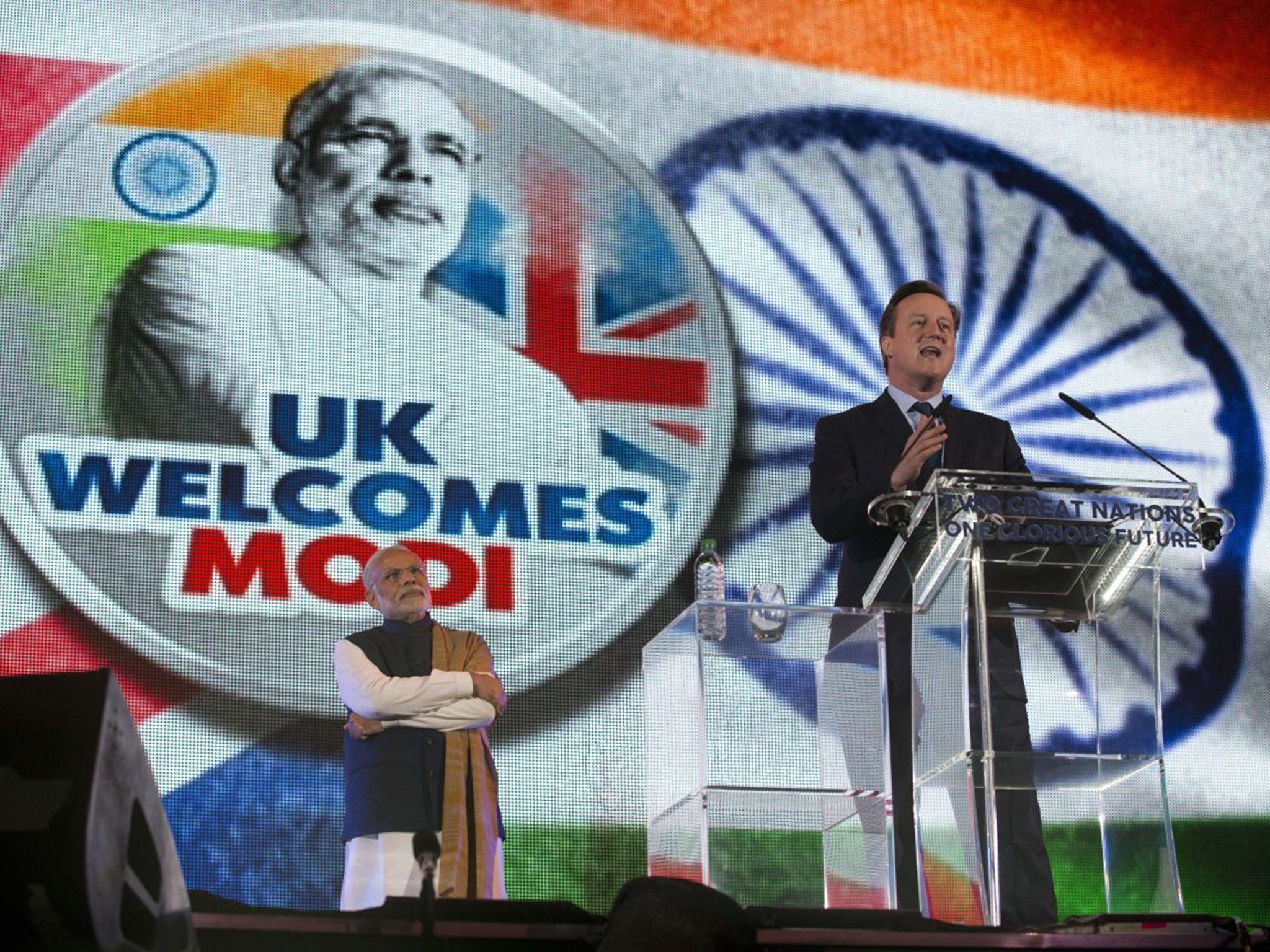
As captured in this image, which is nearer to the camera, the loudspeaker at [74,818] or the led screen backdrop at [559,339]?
the loudspeaker at [74,818]

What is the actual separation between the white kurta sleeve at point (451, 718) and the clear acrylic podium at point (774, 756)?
1.52 feet

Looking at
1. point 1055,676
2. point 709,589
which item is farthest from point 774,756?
point 709,589

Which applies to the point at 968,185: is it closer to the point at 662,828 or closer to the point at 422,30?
the point at 422,30

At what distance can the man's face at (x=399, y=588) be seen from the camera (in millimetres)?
3746

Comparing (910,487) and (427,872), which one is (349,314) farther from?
(427,872)

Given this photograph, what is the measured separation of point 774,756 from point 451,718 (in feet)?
2.43

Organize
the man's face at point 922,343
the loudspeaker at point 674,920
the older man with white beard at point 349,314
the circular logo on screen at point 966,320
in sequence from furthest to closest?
1. the circular logo on screen at point 966,320
2. the older man with white beard at point 349,314
3. the man's face at point 922,343
4. the loudspeaker at point 674,920

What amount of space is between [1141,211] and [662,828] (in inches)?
121

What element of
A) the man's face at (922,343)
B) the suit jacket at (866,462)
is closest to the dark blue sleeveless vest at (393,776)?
the suit jacket at (866,462)

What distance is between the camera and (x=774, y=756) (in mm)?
3064

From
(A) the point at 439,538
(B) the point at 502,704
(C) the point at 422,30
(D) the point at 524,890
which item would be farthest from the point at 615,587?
(C) the point at 422,30

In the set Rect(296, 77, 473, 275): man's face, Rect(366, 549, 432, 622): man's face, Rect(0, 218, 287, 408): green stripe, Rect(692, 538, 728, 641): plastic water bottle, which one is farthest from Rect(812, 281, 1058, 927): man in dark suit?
Rect(0, 218, 287, 408): green stripe

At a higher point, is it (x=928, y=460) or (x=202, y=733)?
(x=928, y=460)

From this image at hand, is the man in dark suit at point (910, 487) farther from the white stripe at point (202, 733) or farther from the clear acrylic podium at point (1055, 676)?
the white stripe at point (202, 733)
